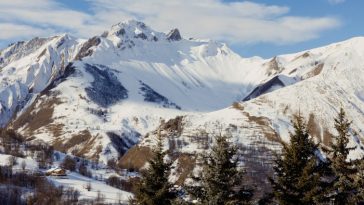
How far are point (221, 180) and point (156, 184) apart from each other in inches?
305

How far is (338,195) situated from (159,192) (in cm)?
1203

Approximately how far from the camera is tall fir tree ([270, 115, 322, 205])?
126ft

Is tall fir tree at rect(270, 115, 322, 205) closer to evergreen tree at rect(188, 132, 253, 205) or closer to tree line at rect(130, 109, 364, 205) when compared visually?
tree line at rect(130, 109, 364, 205)

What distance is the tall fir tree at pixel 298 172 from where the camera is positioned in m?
38.3

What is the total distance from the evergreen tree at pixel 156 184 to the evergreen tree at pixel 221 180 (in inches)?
229

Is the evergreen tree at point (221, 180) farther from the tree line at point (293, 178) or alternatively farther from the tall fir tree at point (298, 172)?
the tall fir tree at point (298, 172)

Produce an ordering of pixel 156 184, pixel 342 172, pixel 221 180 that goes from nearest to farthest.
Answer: pixel 221 180 → pixel 342 172 → pixel 156 184

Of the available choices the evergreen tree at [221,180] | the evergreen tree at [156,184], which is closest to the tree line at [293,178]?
the evergreen tree at [221,180]

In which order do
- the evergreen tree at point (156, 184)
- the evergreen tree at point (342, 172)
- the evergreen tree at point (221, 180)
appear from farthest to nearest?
the evergreen tree at point (156, 184)
the evergreen tree at point (342, 172)
the evergreen tree at point (221, 180)

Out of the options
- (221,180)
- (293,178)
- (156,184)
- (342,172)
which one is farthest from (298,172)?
(156,184)

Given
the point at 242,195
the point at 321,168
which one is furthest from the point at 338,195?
the point at 242,195

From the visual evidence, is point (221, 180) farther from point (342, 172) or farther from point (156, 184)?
point (342, 172)

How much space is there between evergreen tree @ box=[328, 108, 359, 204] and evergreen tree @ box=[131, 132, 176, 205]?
11.2 m

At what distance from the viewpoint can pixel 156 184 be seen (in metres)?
45.0
